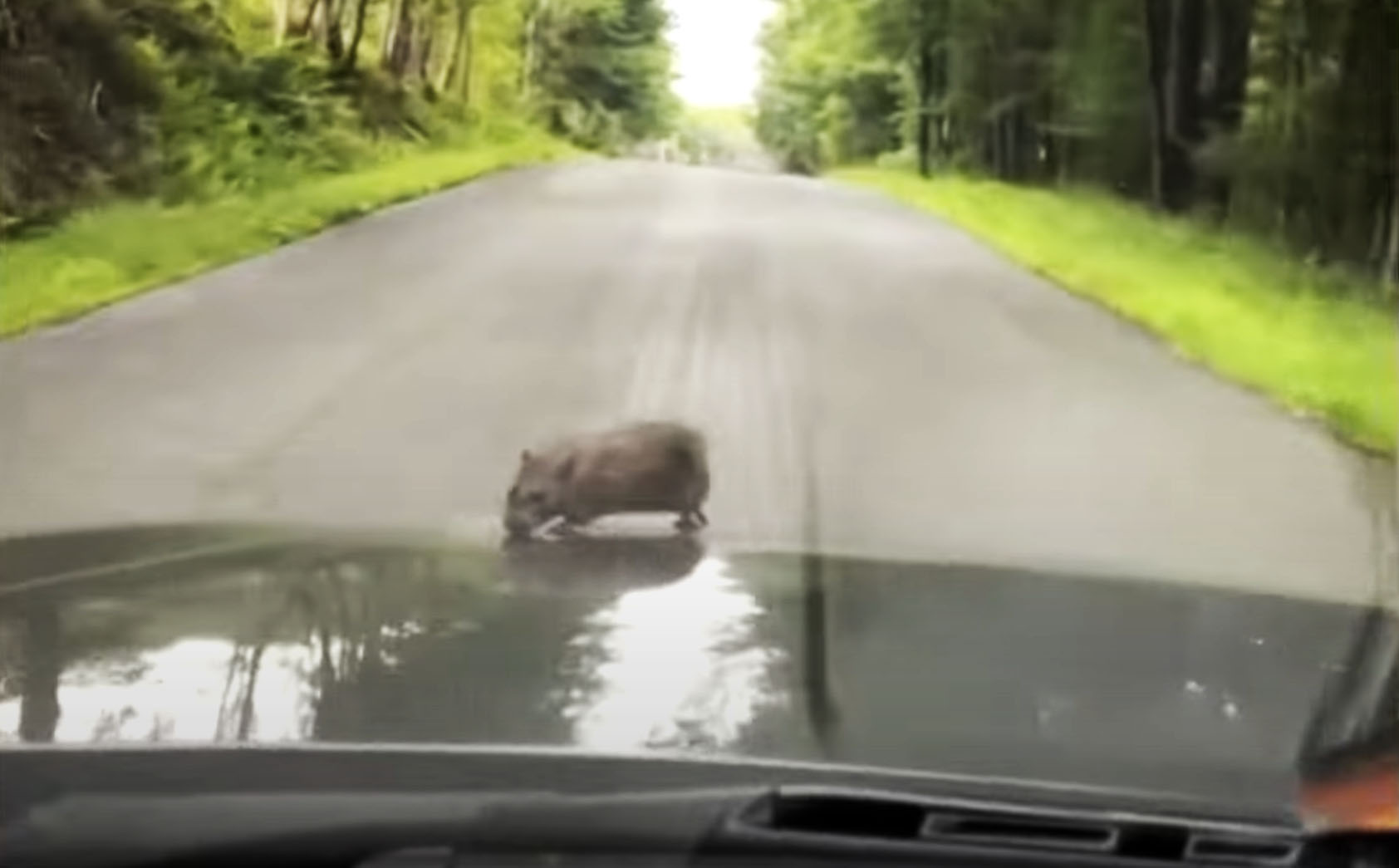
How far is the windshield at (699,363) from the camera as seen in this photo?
1.48 metres

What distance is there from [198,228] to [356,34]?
15 centimetres

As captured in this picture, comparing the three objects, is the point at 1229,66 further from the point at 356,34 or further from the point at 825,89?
the point at 356,34

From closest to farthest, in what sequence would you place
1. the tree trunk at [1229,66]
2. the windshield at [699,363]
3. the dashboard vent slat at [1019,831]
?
the dashboard vent slat at [1019,831], the windshield at [699,363], the tree trunk at [1229,66]

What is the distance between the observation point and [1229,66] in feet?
5.22

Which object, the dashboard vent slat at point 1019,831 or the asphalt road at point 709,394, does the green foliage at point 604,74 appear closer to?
the asphalt road at point 709,394

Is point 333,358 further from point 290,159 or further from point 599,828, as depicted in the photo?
point 599,828

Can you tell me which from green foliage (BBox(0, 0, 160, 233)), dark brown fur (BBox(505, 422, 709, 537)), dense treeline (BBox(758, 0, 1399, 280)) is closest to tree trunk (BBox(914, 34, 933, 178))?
dense treeline (BBox(758, 0, 1399, 280))

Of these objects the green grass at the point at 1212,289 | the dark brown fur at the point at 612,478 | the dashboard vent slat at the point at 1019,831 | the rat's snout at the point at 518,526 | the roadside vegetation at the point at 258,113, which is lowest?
the dashboard vent slat at the point at 1019,831

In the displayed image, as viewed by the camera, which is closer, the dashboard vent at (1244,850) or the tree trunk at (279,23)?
the dashboard vent at (1244,850)

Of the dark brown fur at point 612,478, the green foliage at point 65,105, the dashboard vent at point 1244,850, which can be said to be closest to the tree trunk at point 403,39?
the green foliage at point 65,105

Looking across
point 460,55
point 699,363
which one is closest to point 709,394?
point 699,363

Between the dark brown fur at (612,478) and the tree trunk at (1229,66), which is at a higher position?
the tree trunk at (1229,66)

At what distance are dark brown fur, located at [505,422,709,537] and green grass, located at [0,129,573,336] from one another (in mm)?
199

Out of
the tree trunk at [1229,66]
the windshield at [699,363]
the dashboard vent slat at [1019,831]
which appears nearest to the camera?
the dashboard vent slat at [1019,831]
